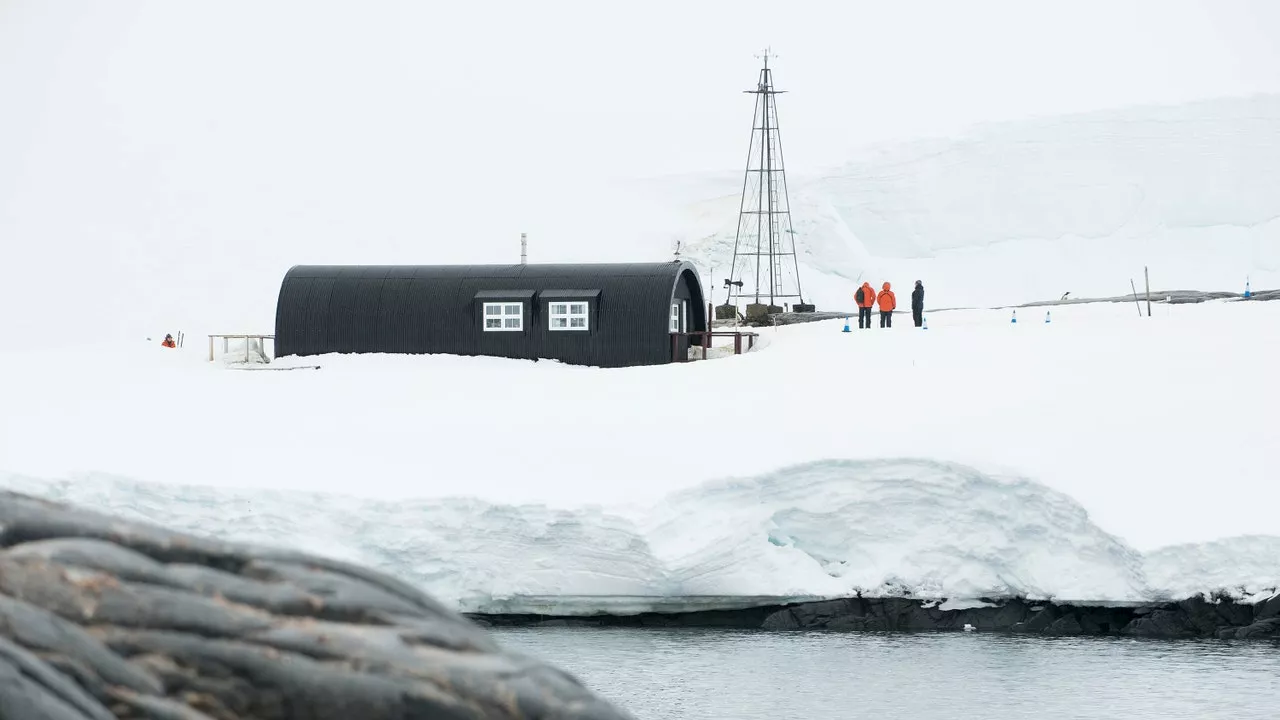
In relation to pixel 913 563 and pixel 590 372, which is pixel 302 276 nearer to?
pixel 590 372

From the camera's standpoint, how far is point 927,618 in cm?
2177

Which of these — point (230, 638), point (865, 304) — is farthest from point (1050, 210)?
point (230, 638)

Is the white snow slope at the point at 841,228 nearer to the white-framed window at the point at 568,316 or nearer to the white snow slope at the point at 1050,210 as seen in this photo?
the white snow slope at the point at 1050,210

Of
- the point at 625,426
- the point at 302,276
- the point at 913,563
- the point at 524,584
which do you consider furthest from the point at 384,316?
the point at 913,563

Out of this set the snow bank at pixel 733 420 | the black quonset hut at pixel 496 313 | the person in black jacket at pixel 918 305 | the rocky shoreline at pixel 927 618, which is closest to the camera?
the rocky shoreline at pixel 927 618

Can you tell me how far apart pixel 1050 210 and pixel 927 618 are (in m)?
52.6

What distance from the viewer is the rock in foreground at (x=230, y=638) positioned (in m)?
3.63

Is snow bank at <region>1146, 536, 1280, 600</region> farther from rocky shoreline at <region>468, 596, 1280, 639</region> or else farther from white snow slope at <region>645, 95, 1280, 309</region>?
white snow slope at <region>645, 95, 1280, 309</region>

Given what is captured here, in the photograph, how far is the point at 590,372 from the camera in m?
30.8

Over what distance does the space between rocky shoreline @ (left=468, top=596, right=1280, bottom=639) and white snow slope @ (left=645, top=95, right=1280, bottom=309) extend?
145 feet

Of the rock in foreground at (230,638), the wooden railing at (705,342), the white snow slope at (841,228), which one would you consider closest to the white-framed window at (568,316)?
the wooden railing at (705,342)

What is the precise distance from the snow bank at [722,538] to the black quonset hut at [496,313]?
1109 cm

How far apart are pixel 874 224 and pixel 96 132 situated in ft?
162

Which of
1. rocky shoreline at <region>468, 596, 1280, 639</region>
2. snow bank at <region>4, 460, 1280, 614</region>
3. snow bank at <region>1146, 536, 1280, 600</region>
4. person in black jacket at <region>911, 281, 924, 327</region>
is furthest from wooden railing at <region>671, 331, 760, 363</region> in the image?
snow bank at <region>1146, 536, 1280, 600</region>
